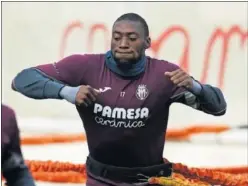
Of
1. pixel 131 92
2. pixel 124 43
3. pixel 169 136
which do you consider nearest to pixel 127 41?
pixel 124 43

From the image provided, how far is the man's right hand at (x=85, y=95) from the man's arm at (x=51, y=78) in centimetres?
20

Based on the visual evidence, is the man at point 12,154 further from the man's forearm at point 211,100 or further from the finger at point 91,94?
the man's forearm at point 211,100

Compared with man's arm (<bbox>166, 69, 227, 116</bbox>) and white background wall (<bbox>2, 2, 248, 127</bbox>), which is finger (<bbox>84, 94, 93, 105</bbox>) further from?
white background wall (<bbox>2, 2, 248, 127</bbox>)

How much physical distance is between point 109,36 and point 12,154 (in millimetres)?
5102

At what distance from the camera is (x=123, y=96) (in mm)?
4418

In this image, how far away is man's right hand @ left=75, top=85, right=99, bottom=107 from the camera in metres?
4.17

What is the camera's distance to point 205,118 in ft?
27.4

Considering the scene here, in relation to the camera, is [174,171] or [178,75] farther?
[174,171]

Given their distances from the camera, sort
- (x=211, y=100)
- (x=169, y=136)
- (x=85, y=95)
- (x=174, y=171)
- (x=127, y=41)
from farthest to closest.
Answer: (x=169, y=136) < (x=174, y=171) < (x=211, y=100) < (x=127, y=41) < (x=85, y=95)

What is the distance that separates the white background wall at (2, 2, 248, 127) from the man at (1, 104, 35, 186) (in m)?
5.00

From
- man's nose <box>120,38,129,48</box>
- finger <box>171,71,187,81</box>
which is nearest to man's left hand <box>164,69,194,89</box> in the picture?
finger <box>171,71,187,81</box>

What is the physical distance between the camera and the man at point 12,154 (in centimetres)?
318

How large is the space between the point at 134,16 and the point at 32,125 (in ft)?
13.3

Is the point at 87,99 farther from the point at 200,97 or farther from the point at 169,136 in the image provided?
the point at 169,136
